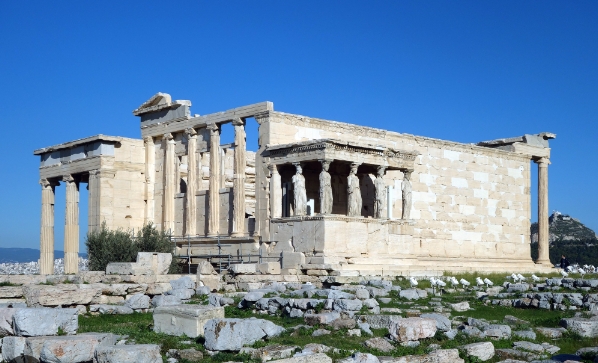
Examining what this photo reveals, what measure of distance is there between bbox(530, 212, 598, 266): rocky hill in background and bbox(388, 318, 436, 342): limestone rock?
43.5m

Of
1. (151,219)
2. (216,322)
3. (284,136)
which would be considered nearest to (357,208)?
(284,136)

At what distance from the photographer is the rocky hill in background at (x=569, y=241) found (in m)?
57.8

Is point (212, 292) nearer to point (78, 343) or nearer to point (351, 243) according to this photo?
point (351, 243)

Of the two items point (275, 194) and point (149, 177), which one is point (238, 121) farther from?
point (149, 177)

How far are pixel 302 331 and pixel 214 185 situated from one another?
57.6 feet

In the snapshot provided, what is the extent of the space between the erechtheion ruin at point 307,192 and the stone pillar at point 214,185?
0.13ft

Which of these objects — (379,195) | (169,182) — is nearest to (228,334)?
(379,195)

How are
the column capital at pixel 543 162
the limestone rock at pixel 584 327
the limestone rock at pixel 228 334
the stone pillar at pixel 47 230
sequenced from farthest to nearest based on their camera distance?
the column capital at pixel 543 162 → the stone pillar at pixel 47 230 → the limestone rock at pixel 584 327 → the limestone rock at pixel 228 334

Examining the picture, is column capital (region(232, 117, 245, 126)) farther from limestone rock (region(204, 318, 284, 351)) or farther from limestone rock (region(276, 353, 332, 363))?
limestone rock (region(276, 353, 332, 363))

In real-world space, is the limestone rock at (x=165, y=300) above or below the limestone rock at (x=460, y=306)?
above

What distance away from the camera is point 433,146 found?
106 ft

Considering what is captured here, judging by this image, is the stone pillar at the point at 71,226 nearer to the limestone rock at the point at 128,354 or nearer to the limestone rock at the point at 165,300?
the limestone rock at the point at 165,300

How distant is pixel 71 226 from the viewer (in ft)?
109

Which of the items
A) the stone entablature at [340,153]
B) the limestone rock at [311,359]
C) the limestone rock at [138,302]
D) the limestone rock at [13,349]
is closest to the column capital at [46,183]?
the stone entablature at [340,153]
